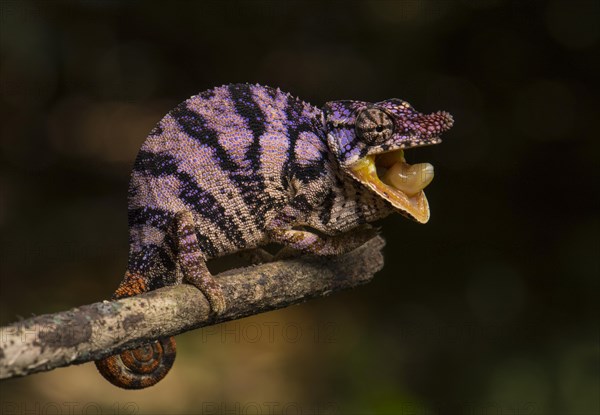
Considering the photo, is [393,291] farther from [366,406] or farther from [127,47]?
[127,47]

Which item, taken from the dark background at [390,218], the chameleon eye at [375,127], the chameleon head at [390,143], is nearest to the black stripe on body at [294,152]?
the chameleon head at [390,143]

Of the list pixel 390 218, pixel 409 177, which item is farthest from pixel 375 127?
pixel 390 218

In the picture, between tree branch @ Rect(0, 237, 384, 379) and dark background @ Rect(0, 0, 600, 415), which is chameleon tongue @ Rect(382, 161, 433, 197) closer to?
tree branch @ Rect(0, 237, 384, 379)

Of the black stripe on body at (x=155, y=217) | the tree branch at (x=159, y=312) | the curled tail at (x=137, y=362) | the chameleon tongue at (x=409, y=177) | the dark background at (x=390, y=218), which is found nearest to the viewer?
the tree branch at (x=159, y=312)

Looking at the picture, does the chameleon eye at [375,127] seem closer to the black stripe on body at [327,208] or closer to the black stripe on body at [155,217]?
the black stripe on body at [327,208]

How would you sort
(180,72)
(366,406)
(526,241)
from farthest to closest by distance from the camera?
1. (180,72)
2. (526,241)
3. (366,406)

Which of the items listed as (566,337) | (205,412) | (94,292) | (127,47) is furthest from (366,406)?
(127,47)

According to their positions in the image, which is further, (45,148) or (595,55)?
(45,148)
